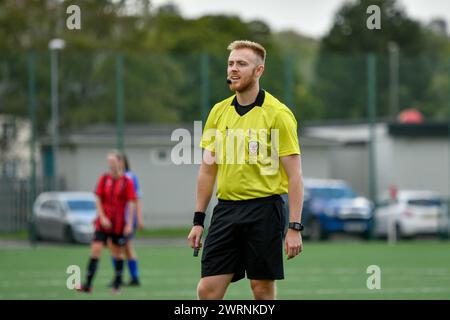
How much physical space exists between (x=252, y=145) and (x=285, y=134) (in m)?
0.25

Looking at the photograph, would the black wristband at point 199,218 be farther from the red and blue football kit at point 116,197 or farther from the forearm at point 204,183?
the red and blue football kit at point 116,197

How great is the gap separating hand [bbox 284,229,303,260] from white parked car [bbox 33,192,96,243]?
24914 mm

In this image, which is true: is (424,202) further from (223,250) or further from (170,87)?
(223,250)

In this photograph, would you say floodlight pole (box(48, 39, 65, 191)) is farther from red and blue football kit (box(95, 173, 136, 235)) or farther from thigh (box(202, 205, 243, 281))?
thigh (box(202, 205, 243, 281))

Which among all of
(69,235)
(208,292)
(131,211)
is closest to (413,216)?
(69,235)

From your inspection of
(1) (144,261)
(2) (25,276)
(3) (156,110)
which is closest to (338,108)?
(3) (156,110)

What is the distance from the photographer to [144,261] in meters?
24.1

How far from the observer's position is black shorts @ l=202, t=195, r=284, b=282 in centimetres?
834

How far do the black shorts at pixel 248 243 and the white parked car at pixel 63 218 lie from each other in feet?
81.0

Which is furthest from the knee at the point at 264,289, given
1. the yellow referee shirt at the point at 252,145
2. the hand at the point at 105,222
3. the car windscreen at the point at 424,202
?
the car windscreen at the point at 424,202

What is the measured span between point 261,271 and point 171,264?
14718mm

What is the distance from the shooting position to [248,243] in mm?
8391

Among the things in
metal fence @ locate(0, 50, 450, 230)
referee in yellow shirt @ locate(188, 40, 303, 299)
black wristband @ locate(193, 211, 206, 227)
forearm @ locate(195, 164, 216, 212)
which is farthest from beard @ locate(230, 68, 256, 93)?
metal fence @ locate(0, 50, 450, 230)

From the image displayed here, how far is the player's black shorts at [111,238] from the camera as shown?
16.7 m
